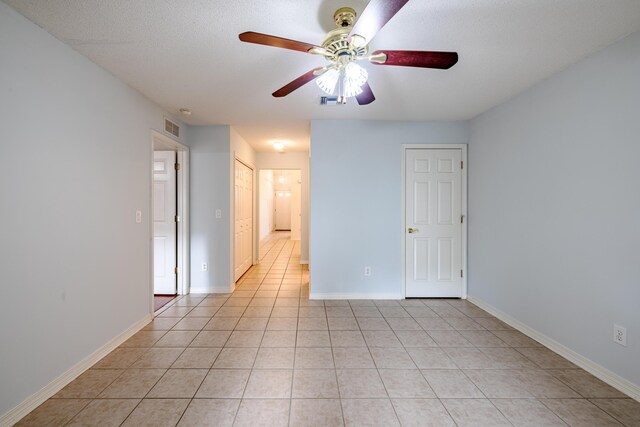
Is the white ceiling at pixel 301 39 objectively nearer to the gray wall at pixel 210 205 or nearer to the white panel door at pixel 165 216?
the gray wall at pixel 210 205

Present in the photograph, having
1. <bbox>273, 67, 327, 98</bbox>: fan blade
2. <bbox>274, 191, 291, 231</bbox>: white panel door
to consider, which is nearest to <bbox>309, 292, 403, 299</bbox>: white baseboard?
<bbox>273, 67, 327, 98</bbox>: fan blade

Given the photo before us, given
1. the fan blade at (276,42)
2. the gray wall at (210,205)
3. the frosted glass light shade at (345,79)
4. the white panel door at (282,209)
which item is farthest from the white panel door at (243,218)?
the white panel door at (282,209)

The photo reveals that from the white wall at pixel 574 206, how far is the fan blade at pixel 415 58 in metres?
1.37

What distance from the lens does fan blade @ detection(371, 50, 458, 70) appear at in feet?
5.18

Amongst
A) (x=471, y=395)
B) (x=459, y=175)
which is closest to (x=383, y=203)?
(x=459, y=175)

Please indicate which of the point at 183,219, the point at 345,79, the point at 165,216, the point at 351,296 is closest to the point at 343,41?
the point at 345,79

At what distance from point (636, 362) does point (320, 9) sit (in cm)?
298

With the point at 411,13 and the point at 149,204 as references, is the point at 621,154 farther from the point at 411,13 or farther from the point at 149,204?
the point at 149,204

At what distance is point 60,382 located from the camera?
1.95 m

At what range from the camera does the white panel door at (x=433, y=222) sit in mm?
3863

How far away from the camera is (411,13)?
A: 1.69 m

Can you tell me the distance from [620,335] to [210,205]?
4.27 metres

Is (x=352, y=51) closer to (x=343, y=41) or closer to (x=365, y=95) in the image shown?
(x=343, y=41)

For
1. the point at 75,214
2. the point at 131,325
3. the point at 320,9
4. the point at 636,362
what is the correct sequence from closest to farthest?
the point at 320,9 < the point at 636,362 < the point at 75,214 < the point at 131,325
